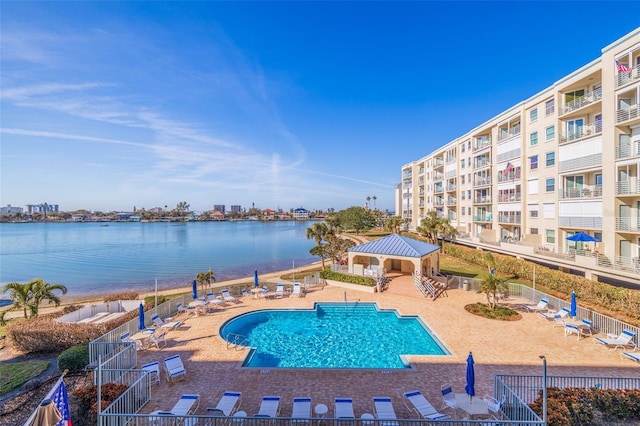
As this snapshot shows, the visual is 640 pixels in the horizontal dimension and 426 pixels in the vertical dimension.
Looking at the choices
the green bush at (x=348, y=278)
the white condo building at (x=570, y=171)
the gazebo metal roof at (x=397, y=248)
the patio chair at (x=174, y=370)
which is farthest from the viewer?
the gazebo metal roof at (x=397, y=248)

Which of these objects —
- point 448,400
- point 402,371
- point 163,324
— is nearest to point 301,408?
point 448,400

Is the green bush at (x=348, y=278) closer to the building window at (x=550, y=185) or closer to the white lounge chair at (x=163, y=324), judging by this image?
the white lounge chair at (x=163, y=324)

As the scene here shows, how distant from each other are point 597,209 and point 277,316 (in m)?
25.7

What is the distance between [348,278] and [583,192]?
20.6 m

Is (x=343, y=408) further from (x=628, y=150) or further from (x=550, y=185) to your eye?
(x=550, y=185)

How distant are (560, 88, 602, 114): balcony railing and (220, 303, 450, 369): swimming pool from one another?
74.5 ft

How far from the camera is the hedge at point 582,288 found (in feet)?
57.0

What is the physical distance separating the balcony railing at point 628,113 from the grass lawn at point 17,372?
3681cm

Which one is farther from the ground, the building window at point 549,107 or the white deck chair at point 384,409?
the building window at point 549,107

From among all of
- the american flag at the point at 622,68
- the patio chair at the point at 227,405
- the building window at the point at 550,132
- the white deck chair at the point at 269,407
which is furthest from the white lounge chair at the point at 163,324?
the building window at the point at 550,132

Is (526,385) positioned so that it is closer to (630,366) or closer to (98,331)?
(630,366)

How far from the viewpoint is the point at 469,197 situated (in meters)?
45.5

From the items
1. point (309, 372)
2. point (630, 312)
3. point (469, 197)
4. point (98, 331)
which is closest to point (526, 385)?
point (309, 372)

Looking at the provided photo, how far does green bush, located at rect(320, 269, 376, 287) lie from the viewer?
25.7 m
